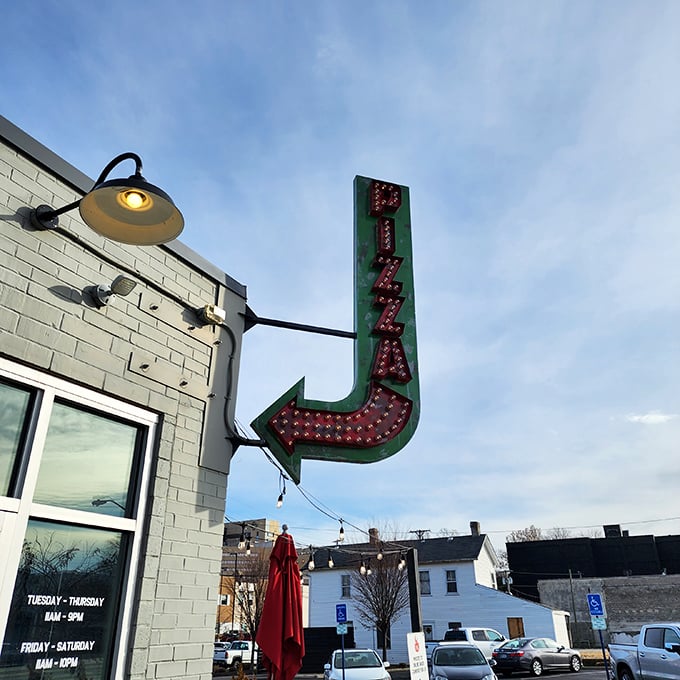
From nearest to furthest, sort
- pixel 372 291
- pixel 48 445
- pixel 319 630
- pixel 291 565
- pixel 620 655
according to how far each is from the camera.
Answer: pixel 48 445
pixel 291 565
pixel 372 291
pixel 620 655
pixel 319 630

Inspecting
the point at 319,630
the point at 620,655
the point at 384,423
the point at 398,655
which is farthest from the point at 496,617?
the point at 384,423

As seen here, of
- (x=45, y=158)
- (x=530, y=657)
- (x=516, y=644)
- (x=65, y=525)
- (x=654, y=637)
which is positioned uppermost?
(x=45, y=158)

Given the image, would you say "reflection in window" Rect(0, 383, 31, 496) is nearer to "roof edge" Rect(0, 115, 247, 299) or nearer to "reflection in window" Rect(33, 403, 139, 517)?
"reflection in window" Rect(33, 403, 139, 517)

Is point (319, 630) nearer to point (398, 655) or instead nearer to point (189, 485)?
point (398, 655)

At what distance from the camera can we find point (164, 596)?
4.24 m

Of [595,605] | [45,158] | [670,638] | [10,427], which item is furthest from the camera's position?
[595,605]

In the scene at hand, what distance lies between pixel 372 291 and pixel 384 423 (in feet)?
5.44

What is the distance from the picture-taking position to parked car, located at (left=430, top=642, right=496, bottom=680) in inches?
551

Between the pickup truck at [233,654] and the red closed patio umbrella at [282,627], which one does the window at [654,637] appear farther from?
the pickup truck at [233,654]

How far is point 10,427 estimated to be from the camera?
3.66m

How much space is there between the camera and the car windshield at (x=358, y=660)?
16062 mm

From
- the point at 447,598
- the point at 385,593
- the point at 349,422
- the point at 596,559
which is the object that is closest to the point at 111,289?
the point at 349,422

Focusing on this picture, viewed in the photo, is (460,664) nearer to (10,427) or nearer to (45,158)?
(10,427)

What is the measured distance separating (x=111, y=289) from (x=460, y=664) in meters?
14.1
